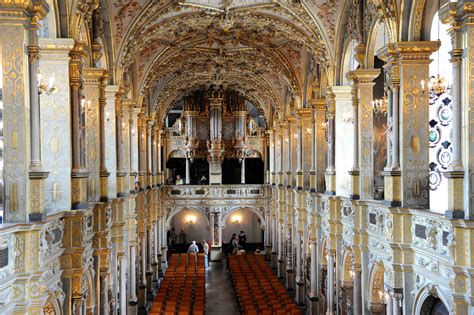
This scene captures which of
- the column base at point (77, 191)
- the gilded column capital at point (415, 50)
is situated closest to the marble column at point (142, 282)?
the column base at point (77, 191)

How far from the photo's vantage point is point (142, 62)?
23.2m

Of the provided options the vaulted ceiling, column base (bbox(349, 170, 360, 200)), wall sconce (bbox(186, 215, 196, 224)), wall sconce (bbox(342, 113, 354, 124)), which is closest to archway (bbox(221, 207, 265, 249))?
wall sconce (bbox(186, 215, 196, 224))

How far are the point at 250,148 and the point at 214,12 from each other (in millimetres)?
19943

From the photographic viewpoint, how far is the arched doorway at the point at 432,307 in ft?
33.6

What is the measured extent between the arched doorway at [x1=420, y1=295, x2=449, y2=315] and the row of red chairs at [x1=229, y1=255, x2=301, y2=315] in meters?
9.84

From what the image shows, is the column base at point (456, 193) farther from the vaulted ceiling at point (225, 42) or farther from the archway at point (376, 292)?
the vaulted ceiling at point (225, 42)

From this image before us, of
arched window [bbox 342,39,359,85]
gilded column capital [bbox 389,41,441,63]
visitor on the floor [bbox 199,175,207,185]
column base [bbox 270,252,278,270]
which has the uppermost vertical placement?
arched window [bbox 342,39,359,85]

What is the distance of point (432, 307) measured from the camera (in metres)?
10.7

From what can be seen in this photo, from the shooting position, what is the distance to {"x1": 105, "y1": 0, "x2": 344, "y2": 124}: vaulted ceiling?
17.3 m

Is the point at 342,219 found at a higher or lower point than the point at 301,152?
lower

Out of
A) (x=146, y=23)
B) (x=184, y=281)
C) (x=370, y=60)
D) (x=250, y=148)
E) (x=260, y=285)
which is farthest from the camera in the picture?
(x=250, y=148)

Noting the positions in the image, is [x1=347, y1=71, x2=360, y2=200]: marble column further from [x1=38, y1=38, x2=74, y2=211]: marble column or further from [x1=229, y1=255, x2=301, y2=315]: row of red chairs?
[x1=38, y1=38, x2=74, y2=211]: marble column

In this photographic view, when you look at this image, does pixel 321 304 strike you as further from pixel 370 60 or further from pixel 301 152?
pixel 370 60

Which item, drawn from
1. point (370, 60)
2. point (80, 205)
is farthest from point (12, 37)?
point (370, 60)
